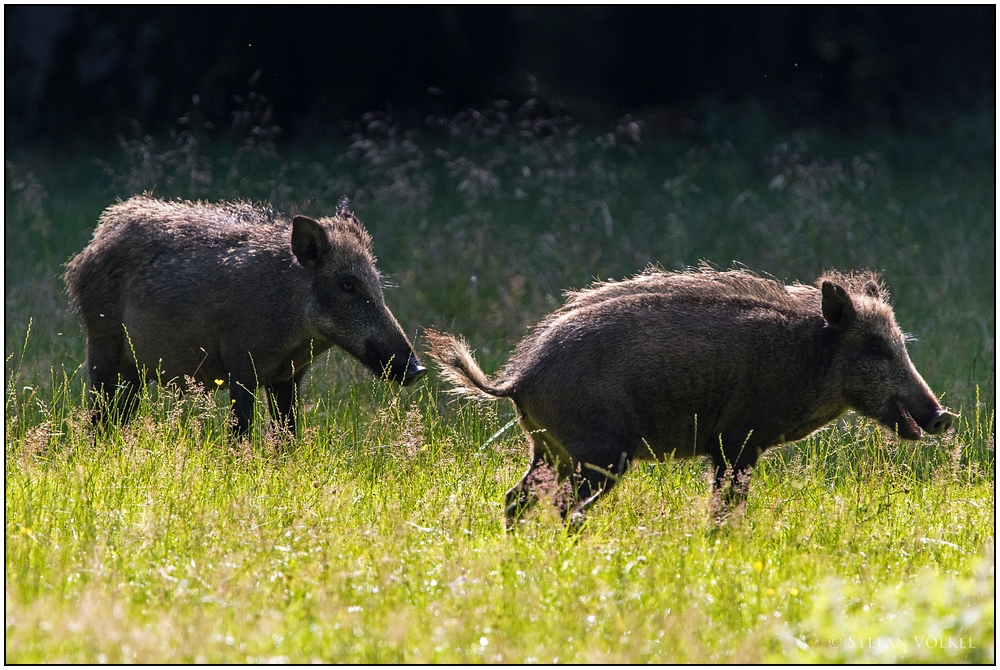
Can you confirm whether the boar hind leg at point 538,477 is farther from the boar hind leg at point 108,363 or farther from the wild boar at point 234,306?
the boar hind leg at point 108,363

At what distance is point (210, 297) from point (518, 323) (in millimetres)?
2998

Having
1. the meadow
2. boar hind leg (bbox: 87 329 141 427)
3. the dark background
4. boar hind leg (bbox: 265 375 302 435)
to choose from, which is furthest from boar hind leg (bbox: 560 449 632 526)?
the dark background

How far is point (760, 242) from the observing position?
1066 centimetres

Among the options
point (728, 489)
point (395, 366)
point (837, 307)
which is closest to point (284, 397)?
point (395, 366)

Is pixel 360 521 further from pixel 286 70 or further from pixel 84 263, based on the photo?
pixel 286 70

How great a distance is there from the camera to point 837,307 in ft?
17.6

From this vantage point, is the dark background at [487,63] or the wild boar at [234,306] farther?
the dark background at [487,63]

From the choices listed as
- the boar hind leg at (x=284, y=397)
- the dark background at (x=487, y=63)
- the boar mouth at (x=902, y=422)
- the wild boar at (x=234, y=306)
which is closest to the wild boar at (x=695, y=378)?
the boar mouth at (x=902, y=422)

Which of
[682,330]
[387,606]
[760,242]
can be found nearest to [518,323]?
[760,242]

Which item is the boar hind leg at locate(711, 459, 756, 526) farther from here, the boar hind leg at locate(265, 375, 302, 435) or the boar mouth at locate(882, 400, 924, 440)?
the boar hind leg at locate(265, 375, 302, 435)

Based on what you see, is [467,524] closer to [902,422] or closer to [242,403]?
[242,403]

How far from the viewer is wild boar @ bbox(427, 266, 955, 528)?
5102 millimetres

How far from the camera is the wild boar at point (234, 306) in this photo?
6.20 meters

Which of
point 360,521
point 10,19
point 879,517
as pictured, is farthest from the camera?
point 10,19
